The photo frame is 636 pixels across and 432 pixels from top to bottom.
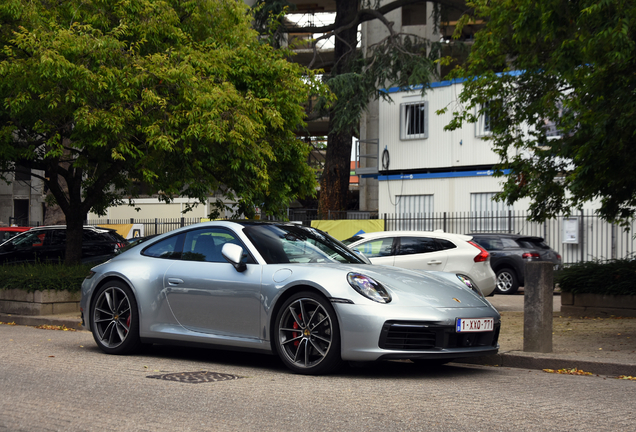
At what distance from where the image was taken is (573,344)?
29.0 ft

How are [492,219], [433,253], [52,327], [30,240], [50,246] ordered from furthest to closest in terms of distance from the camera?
[492,219] → [50,246] → [30,240] → [433,253] → [52,327]

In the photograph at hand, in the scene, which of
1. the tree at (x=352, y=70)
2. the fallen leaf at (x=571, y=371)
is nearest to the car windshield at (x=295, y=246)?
the fallen leaf at (x=571, y=371)

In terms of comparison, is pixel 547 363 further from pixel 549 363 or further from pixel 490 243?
pixel 490 243

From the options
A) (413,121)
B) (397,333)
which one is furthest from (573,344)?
(413,121)

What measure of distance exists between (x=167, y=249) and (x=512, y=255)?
13.6m

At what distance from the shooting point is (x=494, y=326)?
22.8ft

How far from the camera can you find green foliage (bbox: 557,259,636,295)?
12.2m

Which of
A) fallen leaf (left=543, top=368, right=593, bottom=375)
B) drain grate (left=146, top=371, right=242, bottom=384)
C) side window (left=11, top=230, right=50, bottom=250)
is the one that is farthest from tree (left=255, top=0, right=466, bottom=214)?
drain grate (left=146, top=371, right=242, bottom=384)

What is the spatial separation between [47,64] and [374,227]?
17122 mm

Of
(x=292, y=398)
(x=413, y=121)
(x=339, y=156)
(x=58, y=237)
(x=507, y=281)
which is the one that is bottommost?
(x=507, y=281)

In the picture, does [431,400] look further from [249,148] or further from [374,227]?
[374,227]

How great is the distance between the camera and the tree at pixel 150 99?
12.3m

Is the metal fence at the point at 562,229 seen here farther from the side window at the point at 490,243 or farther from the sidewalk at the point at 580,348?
the sidewalk at the point at 580,348

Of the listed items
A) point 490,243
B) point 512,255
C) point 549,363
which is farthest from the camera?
point 490,243
